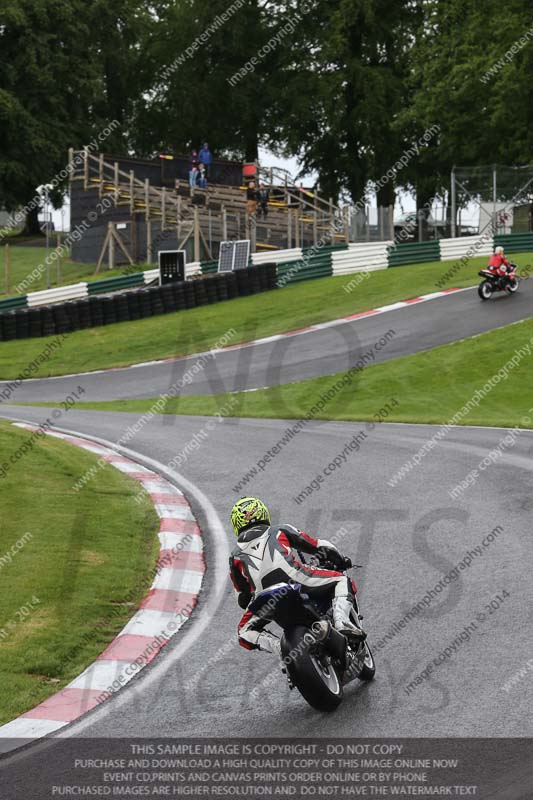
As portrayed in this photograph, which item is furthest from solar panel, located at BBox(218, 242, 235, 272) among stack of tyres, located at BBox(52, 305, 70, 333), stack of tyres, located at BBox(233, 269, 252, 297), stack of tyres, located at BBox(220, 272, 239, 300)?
stack of tyres, located at BBox(52, 305, 70, 333)

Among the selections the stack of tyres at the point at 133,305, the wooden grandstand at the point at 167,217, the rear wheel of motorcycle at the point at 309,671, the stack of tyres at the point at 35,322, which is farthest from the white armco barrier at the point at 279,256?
the rear wheel of motorcycle at the point at 309,671

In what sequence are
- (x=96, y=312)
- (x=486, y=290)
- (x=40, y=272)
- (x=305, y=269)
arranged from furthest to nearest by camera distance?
(x=40, y=272) < (x=305, y=269) < (x=96, y=312) < (x=486, y=290)

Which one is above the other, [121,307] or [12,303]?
[12,303]

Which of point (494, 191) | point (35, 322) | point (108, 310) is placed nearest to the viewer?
point (35, 322)

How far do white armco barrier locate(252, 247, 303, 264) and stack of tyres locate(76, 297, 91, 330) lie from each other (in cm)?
746

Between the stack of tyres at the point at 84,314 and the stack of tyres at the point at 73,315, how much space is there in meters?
0.06

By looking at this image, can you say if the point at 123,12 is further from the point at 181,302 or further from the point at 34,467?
the point at 34,467

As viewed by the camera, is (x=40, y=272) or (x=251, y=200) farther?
(x=40, y=272)

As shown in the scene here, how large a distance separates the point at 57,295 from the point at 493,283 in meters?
14.6

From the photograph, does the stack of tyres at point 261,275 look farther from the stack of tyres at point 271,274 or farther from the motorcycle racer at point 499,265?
the motorcycle racer at point 499,265

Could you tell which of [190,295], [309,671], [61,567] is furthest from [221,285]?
[309,671]

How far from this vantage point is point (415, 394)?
2188 centimetres

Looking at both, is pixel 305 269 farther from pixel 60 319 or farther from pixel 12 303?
pixel 12 303

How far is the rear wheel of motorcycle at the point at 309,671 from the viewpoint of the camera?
6.23 meters
